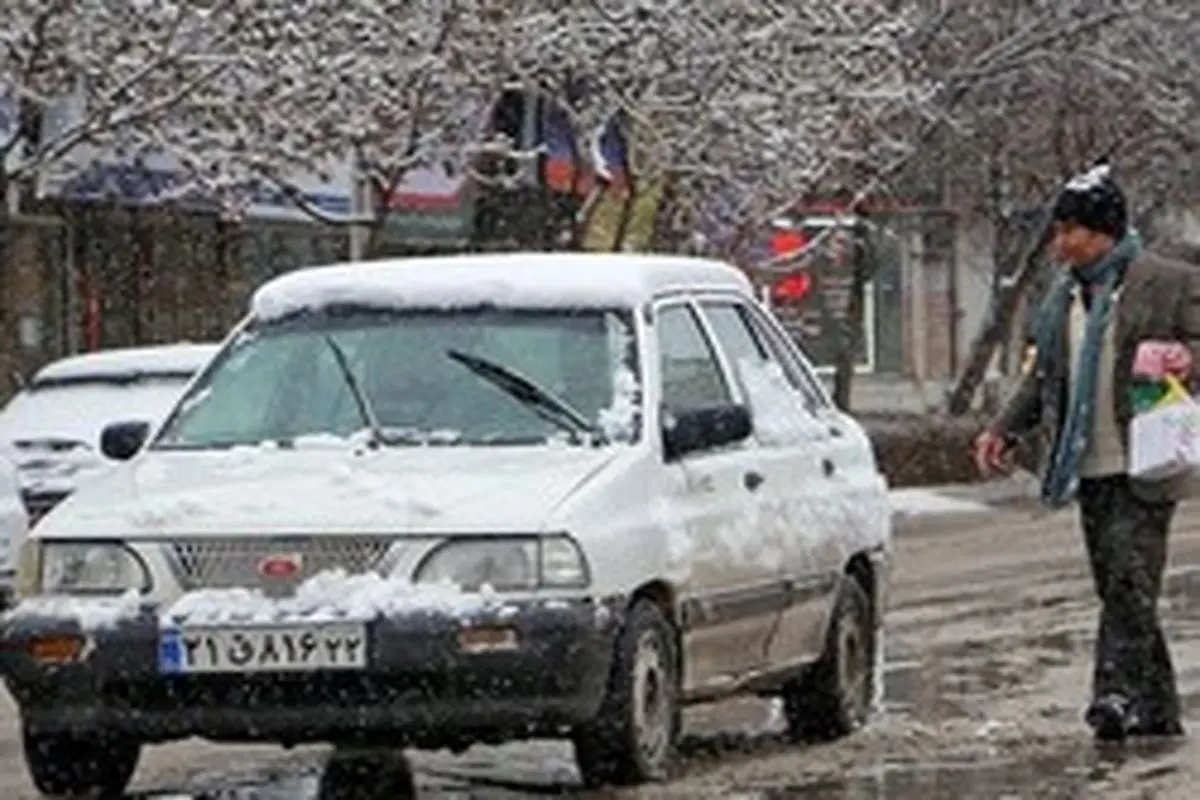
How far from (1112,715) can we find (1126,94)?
31.1m

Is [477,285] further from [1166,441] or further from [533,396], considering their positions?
[1166,441]

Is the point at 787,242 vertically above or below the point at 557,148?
below

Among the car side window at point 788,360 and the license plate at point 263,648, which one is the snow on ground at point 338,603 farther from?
the car side window at point 788,360

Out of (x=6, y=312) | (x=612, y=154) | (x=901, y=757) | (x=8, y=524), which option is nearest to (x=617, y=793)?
(x=901, y=757)

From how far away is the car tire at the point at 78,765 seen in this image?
34.8 feet

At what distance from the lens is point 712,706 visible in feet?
44.4

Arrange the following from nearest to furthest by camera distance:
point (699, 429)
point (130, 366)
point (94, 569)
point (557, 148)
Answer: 1. point (94, 569)
2. point (699, 429)
3. point (130, 366)
4. point (557, 148)

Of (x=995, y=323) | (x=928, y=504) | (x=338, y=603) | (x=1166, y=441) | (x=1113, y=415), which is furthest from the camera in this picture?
(x=995, y=323)

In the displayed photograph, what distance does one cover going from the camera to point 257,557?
1010 centimetres

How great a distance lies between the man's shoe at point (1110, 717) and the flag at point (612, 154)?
2304 cm

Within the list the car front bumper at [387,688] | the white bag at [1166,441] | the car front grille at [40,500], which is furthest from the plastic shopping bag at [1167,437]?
the car front grille at [40,500]

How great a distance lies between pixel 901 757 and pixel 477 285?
1938 mm

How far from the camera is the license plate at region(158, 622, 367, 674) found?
9.94 metres

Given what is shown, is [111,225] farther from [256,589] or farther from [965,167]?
[256,589]
